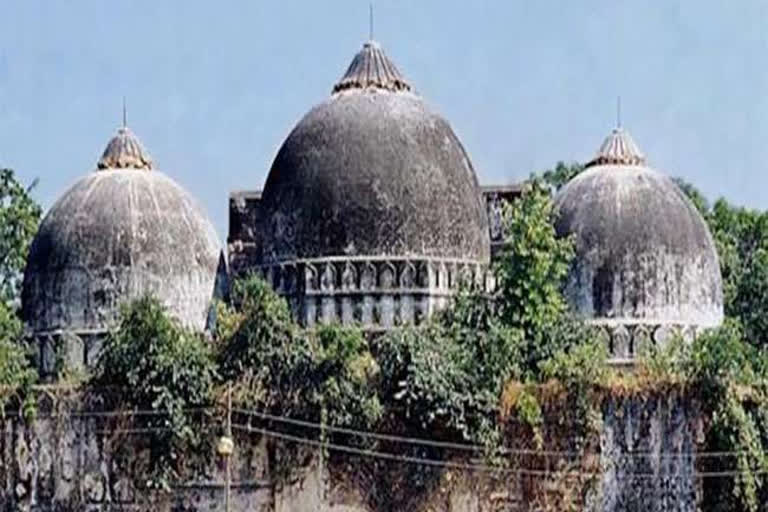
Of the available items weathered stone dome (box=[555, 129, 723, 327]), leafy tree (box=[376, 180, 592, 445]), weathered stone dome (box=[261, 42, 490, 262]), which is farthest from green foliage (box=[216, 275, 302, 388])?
weathered stone dome (box=[555, 129, 723, 327])

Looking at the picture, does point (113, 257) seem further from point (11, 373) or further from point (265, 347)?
point (265, 347)

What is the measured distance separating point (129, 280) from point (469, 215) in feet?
16.7

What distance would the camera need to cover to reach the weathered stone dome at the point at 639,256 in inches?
1189

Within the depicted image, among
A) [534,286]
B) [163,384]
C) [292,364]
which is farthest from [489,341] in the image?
[163,384]

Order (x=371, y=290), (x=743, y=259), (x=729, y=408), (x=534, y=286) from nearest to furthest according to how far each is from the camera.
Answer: (x=729, y=408) → (x=534, y=286) → (x=371, y=290) → (x=743, y=259)

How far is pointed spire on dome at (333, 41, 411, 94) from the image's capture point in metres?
31.3

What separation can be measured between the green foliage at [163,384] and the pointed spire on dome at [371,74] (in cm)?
509

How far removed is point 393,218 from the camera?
29.7m

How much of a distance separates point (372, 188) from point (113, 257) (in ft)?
13.3

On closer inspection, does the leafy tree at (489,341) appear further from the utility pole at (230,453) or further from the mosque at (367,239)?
the utility pole at (230,453)

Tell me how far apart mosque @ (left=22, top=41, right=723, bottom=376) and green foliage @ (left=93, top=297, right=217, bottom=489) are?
1937 mm

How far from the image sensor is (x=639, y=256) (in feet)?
99.3

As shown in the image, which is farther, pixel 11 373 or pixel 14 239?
pixel 14 239

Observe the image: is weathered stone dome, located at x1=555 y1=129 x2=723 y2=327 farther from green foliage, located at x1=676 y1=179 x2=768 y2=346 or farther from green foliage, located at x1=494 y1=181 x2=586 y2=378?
green foliage, located at x1=676 y1=179 x2=768 y2=346
